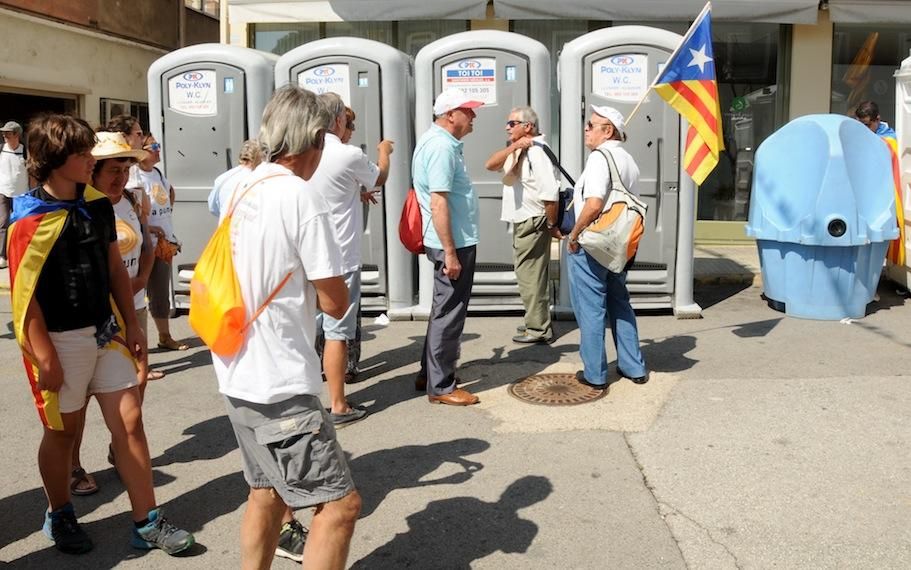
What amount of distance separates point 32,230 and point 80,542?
4.06 ft

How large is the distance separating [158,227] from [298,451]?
3.34 metres

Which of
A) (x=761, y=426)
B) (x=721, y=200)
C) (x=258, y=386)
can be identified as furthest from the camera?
(x=721, y=200)

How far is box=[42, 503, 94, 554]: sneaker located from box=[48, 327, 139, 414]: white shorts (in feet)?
1.51

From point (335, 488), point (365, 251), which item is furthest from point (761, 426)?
point (365, 251)

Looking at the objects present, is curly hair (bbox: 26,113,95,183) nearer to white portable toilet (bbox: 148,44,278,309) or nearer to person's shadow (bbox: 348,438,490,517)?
person's shadow (bbox: 348,438,490,517)

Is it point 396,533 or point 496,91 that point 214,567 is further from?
point 496,91

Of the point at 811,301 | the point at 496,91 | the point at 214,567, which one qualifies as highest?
the point at 496,91

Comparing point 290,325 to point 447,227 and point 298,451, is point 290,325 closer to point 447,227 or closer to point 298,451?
point 298,451

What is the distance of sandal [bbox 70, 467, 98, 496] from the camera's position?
4.02m

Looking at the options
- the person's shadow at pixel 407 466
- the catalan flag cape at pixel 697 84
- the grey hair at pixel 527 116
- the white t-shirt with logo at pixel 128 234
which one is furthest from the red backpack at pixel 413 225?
the catalan flag cape at pixel 697 84

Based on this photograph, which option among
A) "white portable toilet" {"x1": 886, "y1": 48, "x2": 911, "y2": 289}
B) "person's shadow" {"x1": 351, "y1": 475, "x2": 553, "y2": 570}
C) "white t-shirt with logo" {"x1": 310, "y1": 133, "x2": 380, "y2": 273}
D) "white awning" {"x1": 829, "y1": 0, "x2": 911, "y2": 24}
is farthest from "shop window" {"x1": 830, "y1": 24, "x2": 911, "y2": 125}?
"person's shadow" {"x1": 351, "y1": 475, "x2": 553, "y2": 570}

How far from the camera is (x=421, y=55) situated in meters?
7.31

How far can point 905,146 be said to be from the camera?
26.2 ft

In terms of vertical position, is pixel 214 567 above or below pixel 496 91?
below
